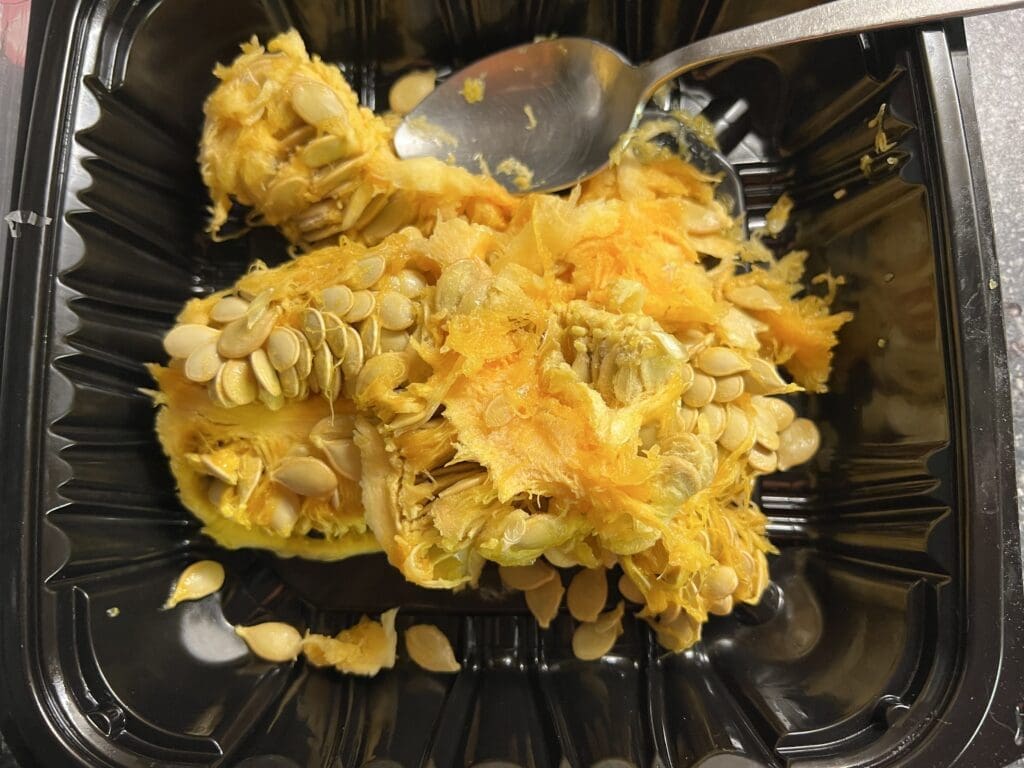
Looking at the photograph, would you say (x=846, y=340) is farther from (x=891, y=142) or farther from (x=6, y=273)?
(x=6, y=273)

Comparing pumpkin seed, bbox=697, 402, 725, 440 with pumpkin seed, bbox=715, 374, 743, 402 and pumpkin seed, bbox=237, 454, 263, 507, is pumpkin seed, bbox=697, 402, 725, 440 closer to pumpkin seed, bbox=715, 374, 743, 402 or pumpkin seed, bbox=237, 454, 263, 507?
pumpkin seed, bbox=715, 374, 743, 402

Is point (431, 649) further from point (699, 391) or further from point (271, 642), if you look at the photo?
point (699, 391)

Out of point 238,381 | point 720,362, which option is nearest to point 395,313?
point 238,381

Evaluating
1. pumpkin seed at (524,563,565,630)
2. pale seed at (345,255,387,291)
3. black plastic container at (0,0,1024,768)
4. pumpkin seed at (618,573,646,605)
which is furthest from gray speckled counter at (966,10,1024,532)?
pale seed at (345,255,387,291)

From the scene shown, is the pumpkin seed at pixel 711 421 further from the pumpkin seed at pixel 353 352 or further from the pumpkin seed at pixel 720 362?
the pumpkin seed at pixel 353 352

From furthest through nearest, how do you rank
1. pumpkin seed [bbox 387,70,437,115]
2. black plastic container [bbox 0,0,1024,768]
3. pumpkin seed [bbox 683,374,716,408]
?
1. pumpkin seed [bbox 387,70,437,115]
2. pumpkin seed [bbox 683,374,716,408]
3. black plastic container [bbox 0,0,1024,768]
